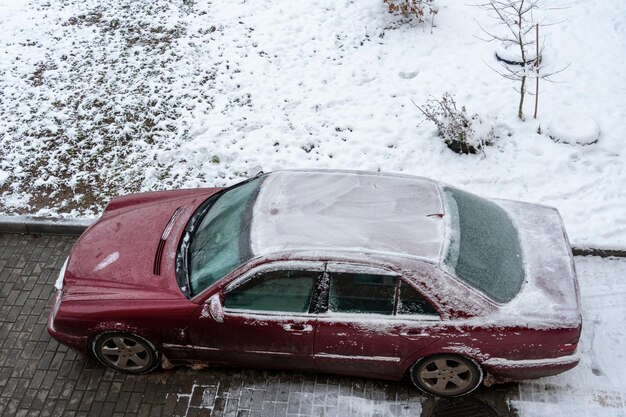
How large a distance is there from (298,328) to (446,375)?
4.49 ft

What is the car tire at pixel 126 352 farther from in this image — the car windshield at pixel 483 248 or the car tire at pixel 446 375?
the car windshield at pixel 483 248

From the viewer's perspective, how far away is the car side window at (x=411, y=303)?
15.5ft

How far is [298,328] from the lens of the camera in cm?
490

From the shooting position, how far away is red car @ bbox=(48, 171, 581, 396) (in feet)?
15.6

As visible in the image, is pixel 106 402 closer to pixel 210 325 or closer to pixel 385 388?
pixel 210 325

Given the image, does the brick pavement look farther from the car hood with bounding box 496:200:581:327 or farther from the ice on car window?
the ice on car window

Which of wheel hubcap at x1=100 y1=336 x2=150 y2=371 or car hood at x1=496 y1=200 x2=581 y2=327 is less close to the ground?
car hood at x1=496 y1=200 x2=581 y2=327

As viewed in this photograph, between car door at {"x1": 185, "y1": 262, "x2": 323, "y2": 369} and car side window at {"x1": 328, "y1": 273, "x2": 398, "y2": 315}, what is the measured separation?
0.18m

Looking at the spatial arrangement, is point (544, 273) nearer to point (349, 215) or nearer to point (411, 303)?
point (411, 303)

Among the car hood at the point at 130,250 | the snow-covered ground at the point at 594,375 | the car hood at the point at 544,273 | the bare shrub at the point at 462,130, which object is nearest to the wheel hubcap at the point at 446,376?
the snow-covered ground at the point at 594,375

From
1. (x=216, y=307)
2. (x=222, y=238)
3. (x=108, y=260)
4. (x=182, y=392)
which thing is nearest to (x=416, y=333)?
(x=216, y=307)

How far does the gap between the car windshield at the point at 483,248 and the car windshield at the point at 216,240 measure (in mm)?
1755

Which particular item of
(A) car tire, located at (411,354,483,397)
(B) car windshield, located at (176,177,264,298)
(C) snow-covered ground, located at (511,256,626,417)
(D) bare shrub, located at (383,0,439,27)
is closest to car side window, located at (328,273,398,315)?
(A) car tire, located at (411,354,483,397)

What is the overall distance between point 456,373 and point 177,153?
483cm
